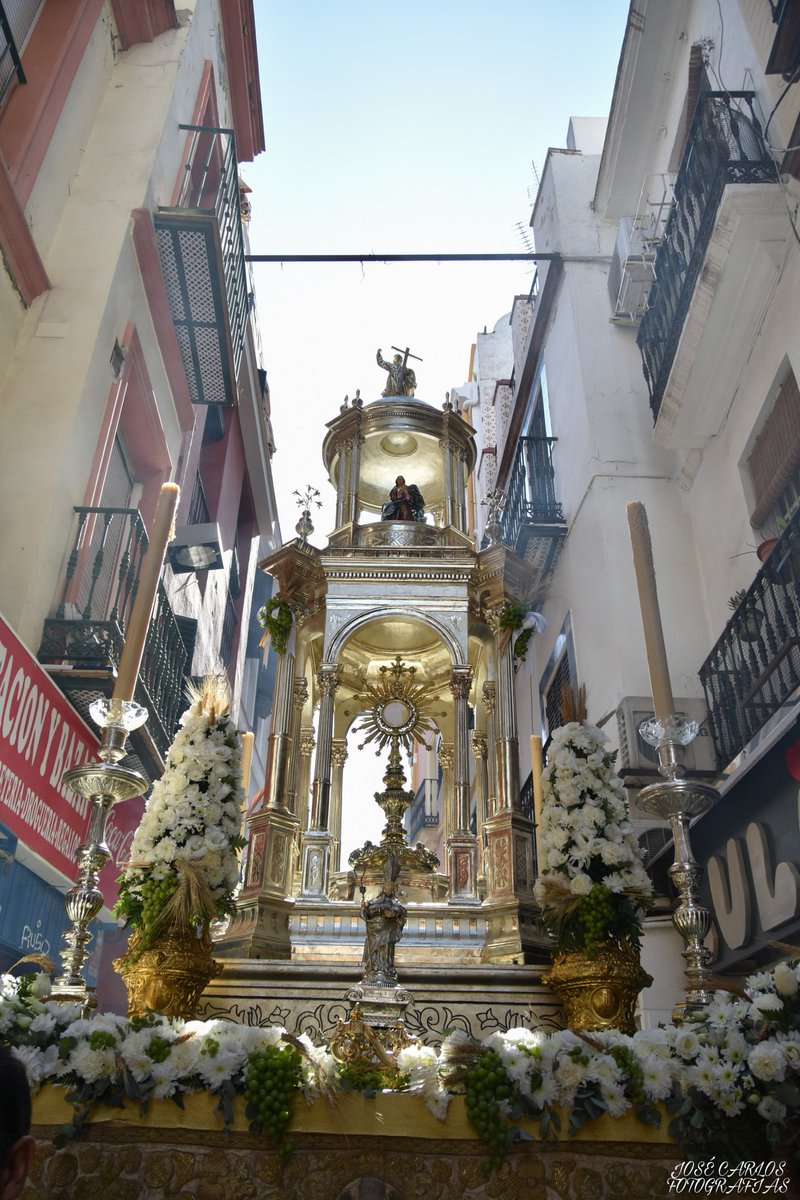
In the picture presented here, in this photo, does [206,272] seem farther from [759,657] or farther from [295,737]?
[759,657]

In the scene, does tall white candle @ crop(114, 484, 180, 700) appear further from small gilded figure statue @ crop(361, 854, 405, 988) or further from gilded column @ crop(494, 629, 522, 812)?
gilded column @ crop(494, 629, 522, 812)

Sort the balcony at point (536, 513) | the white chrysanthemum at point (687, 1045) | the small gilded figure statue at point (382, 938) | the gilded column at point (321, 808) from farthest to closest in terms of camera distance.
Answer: the balcony at point (536, 513) → the gilded column at point (321, 808) → the small gilded figure statue at point (382, 938) → the white chrysanthemum at point (687, 1045)

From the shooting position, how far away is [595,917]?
13.5 ft

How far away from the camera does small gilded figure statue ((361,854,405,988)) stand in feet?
12.1

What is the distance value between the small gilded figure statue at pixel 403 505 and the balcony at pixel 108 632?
2.12 meters

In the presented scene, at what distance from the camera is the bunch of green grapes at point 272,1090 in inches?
114

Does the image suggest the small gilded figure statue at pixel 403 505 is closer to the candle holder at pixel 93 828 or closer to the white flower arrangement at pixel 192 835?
the white flower arrangement at pixel 192 835

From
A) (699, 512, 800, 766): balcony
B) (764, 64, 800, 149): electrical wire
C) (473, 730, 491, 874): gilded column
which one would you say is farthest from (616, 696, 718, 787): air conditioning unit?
(764, 64, 800, 149): electrical wire

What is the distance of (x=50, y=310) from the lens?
283 inches

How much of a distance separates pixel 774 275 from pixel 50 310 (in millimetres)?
5885

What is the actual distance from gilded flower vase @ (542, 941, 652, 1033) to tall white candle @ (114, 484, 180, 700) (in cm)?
240

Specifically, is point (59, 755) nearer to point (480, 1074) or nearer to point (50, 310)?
point (50, 310)

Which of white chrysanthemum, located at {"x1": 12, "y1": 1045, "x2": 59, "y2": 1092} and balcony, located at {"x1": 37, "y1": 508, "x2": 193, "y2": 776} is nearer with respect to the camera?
white chrysanthemum, located at {"x1": 12, "y1": 1045, "x2": 59, "y2": 1092}

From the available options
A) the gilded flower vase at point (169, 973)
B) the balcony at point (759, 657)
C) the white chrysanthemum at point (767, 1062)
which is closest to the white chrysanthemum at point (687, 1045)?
the white chrysanthemum at point (767, 1062)
